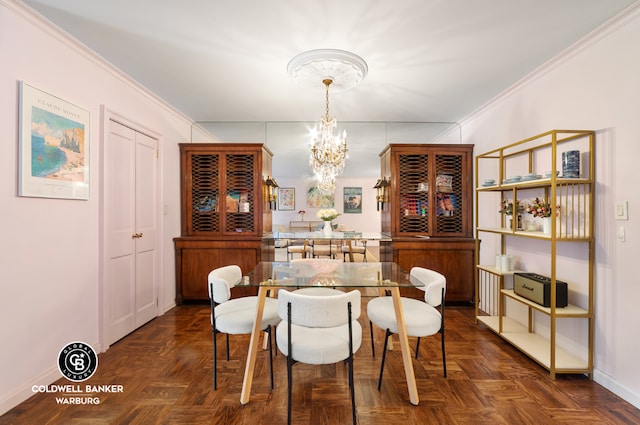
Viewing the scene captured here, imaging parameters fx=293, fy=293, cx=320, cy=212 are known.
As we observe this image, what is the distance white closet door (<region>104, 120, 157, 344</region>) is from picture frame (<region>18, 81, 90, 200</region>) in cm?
30

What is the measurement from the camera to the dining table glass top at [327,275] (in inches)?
81.7

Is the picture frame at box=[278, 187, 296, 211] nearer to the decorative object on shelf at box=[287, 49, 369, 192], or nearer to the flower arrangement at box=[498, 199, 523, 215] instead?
the decorative object on shelf at box=[287, 49, 369, 192]

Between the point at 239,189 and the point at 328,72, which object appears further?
the point at 239,189

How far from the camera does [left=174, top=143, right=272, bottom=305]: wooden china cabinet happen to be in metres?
3.88

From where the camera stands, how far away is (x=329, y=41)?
2.30 metres

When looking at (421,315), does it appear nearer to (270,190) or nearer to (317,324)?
(317,324)

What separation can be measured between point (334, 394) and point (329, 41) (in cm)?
263

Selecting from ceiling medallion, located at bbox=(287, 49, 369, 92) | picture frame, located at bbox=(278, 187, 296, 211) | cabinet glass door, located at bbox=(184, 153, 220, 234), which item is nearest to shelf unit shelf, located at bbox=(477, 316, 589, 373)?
ceiling medallion, located at bbox=(287, 49, 369, 92)

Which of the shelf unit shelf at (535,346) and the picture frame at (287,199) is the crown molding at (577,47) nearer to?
the shelf unit shelf at (535,346)

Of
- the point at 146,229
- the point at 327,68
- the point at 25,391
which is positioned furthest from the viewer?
the point at 146,229

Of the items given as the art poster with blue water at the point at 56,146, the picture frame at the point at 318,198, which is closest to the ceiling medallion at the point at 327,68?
the art poster with blue water at the point at 56,146

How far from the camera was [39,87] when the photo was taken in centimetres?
207

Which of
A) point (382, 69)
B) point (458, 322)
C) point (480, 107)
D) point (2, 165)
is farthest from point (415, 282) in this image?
point (2, 165)

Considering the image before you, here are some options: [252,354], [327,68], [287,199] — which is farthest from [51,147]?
[287,199]
